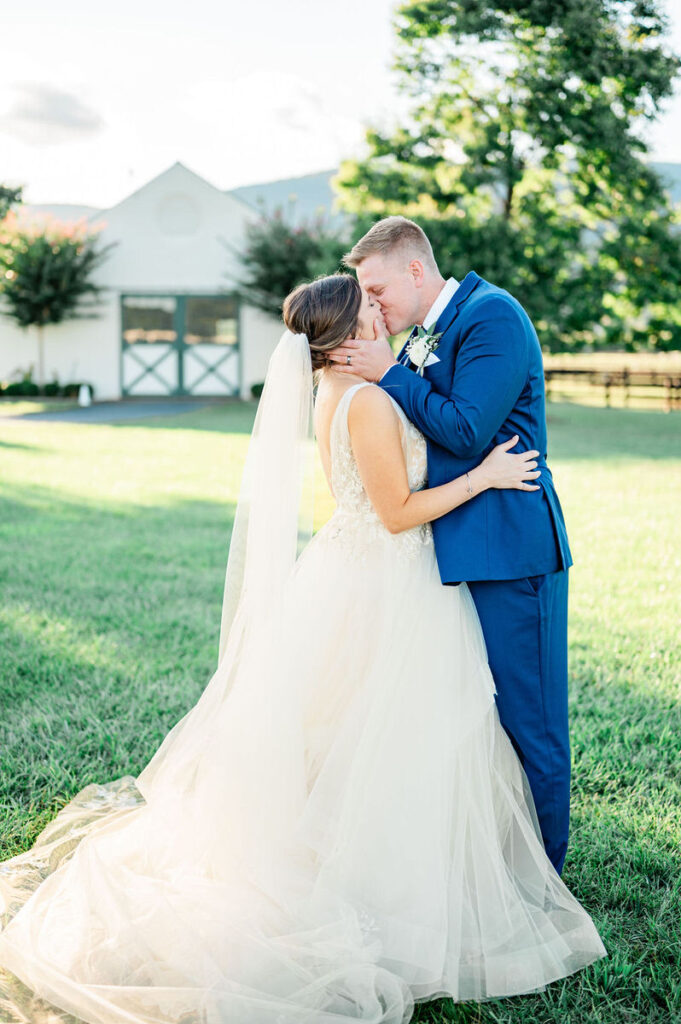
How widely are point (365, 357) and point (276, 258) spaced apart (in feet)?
80.3

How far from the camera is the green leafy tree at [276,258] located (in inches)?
1044

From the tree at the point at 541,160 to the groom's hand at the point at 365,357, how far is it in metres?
20.2

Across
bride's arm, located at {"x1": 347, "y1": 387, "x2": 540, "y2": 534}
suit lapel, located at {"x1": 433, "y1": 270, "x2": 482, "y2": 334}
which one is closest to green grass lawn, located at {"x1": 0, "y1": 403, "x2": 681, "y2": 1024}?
bride's arm, located at {"x1": 347, "y1": 387, "x2": 540, "y2": 534}

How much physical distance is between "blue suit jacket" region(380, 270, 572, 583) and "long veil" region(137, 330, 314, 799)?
1.39 ft

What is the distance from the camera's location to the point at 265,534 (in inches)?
129

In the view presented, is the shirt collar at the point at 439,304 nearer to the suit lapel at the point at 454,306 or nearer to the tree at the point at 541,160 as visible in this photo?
the suit lapel at the point at 454,306

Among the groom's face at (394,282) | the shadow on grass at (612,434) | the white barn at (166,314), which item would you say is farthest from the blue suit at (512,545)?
the white barn at (166,314)

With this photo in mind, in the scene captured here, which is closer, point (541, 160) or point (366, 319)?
point (366, 319)

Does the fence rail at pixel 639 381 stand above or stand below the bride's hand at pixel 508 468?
above

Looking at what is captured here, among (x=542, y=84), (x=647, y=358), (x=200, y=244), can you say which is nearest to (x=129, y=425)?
(x=200, y=244)

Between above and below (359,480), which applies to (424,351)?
above

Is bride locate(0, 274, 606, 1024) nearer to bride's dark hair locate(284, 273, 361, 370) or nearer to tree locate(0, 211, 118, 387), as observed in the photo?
bride's dark hair locate(284, 273, 361, 370)

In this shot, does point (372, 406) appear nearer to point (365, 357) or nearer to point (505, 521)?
point (365, 357)

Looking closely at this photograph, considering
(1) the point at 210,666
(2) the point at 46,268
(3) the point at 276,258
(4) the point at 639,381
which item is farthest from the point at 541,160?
(1) the point at 210,666
